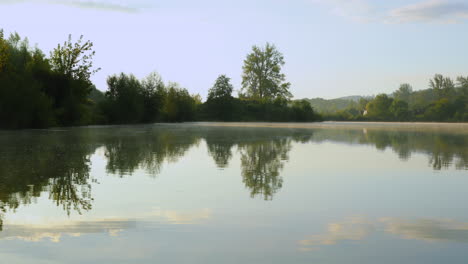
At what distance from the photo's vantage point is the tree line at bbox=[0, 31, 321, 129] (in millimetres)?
44625

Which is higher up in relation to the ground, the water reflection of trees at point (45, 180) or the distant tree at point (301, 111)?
the distant tree at point (301, 111)

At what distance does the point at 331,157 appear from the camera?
17391 mm

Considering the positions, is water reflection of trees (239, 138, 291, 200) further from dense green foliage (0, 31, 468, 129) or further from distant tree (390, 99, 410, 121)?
distant tree (390, 99, 410, 121)

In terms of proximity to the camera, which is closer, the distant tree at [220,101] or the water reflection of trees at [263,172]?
the water reflection of trees at [263,172]

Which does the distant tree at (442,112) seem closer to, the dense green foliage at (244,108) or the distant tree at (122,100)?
the dense green foliage at (244,108)

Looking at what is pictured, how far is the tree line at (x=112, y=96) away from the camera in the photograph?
44.6 meters

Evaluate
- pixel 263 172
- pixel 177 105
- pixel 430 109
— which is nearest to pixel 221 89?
pixel 177 105

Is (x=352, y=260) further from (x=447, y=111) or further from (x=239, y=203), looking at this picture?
(x=447, y=111)

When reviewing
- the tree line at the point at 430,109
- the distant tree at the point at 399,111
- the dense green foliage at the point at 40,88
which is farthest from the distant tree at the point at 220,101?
the distant tree at the point at 399,111

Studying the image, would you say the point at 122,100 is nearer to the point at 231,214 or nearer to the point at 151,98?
the point at 151,98

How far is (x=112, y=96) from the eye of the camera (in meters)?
72.3

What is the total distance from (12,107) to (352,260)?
44.9 meters

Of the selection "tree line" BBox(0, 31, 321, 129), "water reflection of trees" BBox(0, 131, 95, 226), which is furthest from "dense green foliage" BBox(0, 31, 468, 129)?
"water reflection of trees" BBox(0, 131, 95, 226)

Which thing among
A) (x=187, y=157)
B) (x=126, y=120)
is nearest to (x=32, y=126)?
(x=126, y=120)
